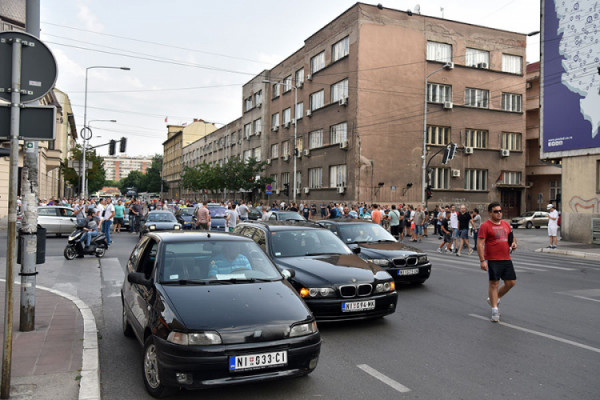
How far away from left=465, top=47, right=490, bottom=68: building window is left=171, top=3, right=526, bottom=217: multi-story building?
0.26ft

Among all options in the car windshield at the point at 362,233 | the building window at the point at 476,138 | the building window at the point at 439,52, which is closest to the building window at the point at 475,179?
the building window at the point at 476,138

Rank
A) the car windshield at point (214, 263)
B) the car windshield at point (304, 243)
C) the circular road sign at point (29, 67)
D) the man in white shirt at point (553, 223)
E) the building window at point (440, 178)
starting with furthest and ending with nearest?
the building window at point (440, 178)
the man in white shirt at point (553, 223)
the car windshield at point (304, 243)
the car windshield at point (214, 263)
the circular road sign at point (29, 67)

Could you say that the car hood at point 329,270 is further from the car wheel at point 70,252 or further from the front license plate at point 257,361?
the car wheel at point 70,252

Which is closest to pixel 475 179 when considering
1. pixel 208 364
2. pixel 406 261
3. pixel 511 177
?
pixel 511 177

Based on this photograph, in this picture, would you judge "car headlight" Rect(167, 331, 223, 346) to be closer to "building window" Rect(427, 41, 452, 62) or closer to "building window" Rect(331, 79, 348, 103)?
"building window" Rect(331, 79, 348, 103)

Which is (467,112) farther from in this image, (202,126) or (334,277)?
(202,126)

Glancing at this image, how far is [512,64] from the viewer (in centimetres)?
3956

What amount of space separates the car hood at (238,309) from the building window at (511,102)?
128 feet

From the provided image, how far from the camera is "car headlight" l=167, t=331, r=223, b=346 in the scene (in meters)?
3.94

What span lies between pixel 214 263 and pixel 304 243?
310 cm

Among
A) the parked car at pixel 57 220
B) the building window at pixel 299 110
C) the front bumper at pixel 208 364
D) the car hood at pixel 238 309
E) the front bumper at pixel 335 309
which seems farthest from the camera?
the building window at pixel 299 110

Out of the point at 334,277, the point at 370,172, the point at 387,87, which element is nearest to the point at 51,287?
the point at 334,277

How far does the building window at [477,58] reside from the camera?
37344 mm

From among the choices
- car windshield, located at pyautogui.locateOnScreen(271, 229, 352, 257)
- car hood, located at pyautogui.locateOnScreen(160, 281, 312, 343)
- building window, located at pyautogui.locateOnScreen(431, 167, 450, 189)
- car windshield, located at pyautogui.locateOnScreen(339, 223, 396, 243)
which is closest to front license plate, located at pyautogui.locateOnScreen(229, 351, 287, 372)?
car hood, located at pyautogui.locateOnScreen(160, 281, 312, 343)
